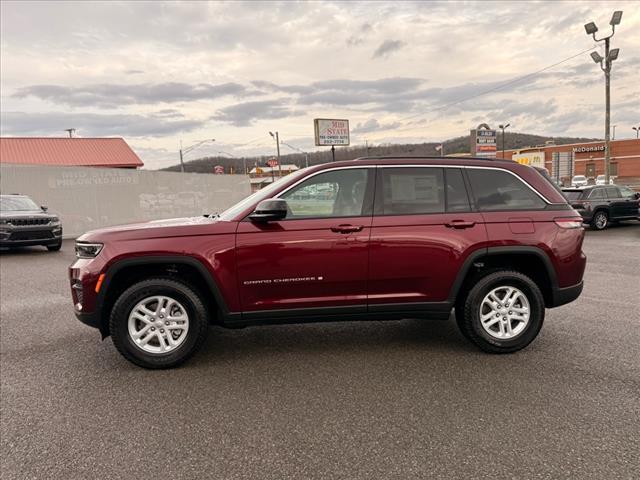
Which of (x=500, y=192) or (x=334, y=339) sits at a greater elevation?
(x=500, y=192)

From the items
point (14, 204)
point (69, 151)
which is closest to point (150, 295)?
point (14, 204)

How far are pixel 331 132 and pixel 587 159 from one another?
45.5 meters

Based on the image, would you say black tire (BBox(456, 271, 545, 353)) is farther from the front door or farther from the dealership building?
the dealership building

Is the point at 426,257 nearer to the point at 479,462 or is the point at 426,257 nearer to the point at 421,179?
the point at 421,179

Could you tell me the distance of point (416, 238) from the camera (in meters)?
4.08

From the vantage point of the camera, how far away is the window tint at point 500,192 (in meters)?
4.30

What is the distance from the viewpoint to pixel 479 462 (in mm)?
2621

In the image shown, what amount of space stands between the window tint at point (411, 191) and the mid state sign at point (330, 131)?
31194 millimetres

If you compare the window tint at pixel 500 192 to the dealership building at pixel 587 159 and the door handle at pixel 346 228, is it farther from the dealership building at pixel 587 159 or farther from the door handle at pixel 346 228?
the dealership building at pixel 587 159

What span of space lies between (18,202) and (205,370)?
1258cm

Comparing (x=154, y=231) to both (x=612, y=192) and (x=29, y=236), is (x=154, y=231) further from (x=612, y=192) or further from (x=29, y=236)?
(x=612, y=192)

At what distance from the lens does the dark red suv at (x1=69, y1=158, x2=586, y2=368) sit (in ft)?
13.0

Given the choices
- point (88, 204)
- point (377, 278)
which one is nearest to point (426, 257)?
point (377, 278)

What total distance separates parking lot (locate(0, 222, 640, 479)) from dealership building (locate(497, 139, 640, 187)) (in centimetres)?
5659
